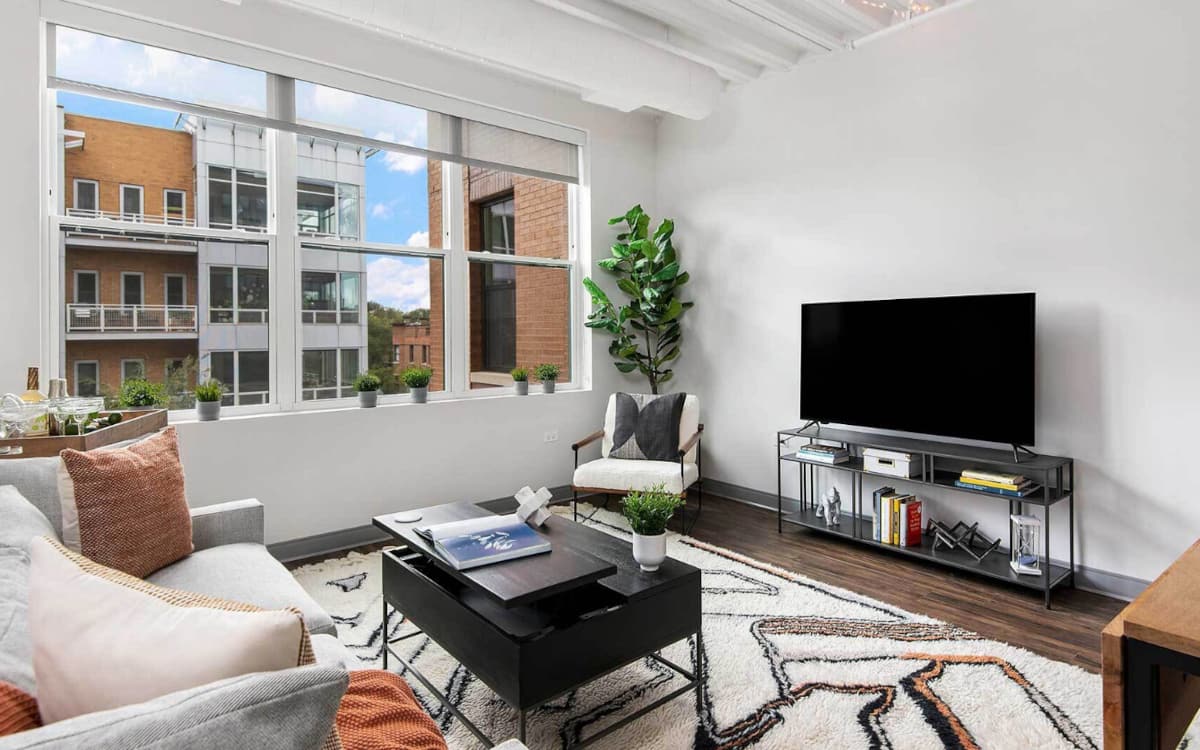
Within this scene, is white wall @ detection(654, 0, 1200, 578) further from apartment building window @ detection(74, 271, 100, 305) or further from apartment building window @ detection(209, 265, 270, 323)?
apartment building window @ detection(74, 271, 100, 305)

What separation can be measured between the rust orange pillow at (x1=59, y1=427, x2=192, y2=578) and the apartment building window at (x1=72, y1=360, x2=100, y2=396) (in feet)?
4.39

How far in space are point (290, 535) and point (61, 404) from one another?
1.41 meters

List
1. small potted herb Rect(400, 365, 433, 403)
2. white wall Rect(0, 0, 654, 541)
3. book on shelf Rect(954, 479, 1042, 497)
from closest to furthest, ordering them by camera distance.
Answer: white wall Rect(0, 0, 654, 541), book on shelf Rect(954, 479, 1042, 497), small potted herb Rect(400, 365, 433, 403)

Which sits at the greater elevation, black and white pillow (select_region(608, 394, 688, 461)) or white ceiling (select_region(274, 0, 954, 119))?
white ceiling (select_region(274, 0, 954, 119))

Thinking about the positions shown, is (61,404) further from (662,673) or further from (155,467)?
(662,673)

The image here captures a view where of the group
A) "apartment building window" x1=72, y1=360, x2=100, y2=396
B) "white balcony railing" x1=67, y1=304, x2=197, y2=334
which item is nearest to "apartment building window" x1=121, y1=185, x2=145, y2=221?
"white balcony railing" x1=67, y1=304, x2=197, y2=334

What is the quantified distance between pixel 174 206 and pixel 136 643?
3.34m

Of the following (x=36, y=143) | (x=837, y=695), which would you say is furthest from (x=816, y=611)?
(x=36, y=143)

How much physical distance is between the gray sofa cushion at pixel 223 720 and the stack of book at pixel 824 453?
11.7 feet

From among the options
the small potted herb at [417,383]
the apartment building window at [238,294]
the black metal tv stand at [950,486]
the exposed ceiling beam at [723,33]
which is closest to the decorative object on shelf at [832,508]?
the black metal tv stand at [950,486]

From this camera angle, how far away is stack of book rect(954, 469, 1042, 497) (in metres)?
3.21

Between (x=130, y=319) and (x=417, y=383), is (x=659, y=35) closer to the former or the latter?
(x=417, y=383)

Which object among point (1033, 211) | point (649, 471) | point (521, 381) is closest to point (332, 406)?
point (521, 381)

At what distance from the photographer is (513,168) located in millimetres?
4816
